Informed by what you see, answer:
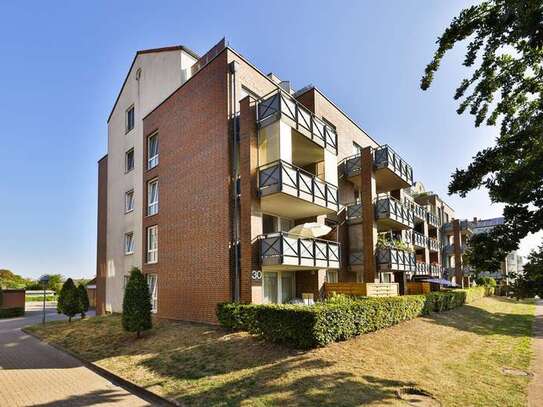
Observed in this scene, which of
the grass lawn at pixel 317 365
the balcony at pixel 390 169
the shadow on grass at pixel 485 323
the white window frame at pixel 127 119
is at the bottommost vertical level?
the shadow on grass at pixel 485 323

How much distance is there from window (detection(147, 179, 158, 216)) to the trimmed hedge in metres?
19.6

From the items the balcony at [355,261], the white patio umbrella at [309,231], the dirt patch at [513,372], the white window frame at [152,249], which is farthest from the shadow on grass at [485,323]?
the white window frame at [152,249]

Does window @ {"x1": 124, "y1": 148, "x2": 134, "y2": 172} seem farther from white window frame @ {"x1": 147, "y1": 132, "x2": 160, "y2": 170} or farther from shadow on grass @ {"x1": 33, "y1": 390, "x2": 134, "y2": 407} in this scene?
shadow on grass @ {"x1": 33, "y1": 390, "x2": 134, "y2": 407}

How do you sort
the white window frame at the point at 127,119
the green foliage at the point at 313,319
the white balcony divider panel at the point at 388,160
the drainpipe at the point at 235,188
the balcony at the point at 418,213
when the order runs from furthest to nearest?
the balcony at the point at 418,213, the white window frame at the point at 127,119, the white balcony divider panel at the point at 388,160, the drainpipe at the point at 235,188, the green foliage at the point at 313,319

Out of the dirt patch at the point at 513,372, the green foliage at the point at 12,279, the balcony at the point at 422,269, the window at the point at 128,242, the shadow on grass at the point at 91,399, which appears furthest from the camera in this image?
the green foliage at the point at 12,279

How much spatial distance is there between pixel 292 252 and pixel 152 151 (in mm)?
11213

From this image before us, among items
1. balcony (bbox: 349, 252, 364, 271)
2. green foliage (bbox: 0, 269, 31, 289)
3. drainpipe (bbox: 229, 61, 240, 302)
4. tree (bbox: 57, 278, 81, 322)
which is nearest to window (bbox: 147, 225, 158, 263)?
tree (bbox: 57, 278, 81, 322)

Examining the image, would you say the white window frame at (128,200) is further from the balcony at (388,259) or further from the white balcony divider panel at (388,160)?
the balcony at (388,259)

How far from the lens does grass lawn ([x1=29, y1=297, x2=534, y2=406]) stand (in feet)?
25.3

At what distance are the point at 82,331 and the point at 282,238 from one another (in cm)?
1042

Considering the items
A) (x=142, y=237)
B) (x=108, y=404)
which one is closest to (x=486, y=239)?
(x=108, y=404)

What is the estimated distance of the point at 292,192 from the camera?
13938 millimetres

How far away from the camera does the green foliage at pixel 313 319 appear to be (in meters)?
10.3

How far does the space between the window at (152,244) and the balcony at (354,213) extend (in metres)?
10.4
